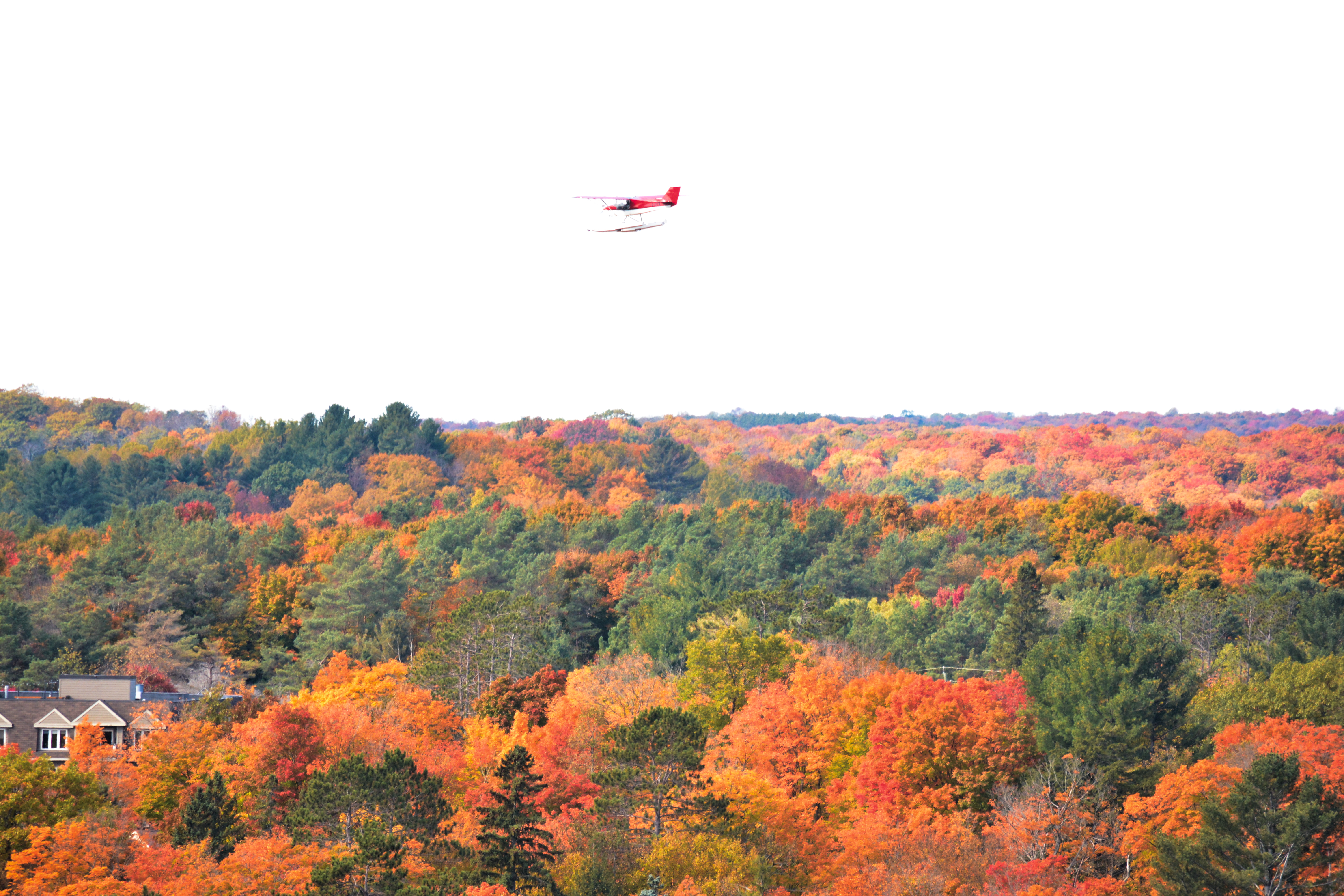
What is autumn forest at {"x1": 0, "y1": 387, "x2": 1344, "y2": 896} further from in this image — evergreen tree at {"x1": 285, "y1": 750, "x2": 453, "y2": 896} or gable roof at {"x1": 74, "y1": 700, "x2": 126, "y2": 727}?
gable roof at {"x1": 74, "y1": 700, "x2": 126, "y2": 727}

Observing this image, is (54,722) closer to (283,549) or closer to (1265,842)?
(283,549)

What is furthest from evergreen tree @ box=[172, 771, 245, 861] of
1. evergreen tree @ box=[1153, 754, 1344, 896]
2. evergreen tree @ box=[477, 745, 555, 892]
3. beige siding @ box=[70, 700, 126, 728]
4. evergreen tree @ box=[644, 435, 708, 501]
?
evergreen tree @ box=[644, 435, 708, 501]

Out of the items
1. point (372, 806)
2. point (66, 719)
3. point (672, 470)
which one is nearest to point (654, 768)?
point (372, 806)

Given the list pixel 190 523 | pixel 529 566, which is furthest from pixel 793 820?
pixel 190 523

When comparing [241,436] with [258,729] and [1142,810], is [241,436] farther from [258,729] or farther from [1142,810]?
[1142,810]

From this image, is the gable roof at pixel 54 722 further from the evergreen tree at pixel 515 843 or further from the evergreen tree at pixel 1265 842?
the evergreen tree at pixel 1265 842
